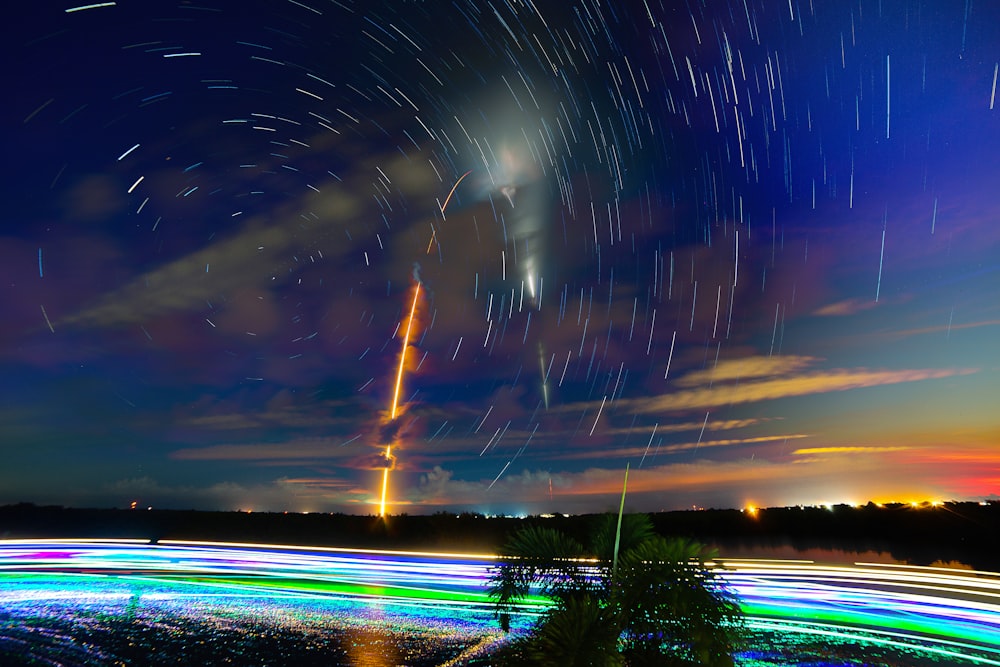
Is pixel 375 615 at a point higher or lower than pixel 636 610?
lower

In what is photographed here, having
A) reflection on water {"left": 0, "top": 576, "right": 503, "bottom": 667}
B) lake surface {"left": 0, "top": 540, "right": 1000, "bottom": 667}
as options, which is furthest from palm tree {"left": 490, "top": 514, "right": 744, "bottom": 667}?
reflection on water {"left": 0, "top": 576, "right": 503, "bottom": 667}

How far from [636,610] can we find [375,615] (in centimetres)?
1042

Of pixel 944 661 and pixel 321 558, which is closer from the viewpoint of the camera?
pixel 944 661

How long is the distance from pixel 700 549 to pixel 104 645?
11.7 metres

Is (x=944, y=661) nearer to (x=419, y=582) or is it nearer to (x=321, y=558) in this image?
(x=419, y=582)

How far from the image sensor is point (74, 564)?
24359mm

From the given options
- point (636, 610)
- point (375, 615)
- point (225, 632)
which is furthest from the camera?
point (375, 615)

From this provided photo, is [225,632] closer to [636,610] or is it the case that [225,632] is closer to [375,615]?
[375,615]

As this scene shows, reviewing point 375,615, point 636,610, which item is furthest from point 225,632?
point 636,610

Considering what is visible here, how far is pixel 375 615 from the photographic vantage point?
13.0 metres

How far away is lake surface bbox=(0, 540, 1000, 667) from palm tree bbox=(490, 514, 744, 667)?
0.31 m

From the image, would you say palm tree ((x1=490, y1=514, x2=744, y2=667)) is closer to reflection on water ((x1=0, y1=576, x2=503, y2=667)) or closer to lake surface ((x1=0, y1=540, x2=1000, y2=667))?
lake surface ((x1=0, y1=540, x2=1000, y2=667))

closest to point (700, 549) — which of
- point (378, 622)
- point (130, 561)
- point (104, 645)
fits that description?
point (378, 622)

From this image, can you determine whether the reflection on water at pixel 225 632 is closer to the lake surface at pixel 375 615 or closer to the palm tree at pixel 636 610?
the lake surface at pixel 375 615
